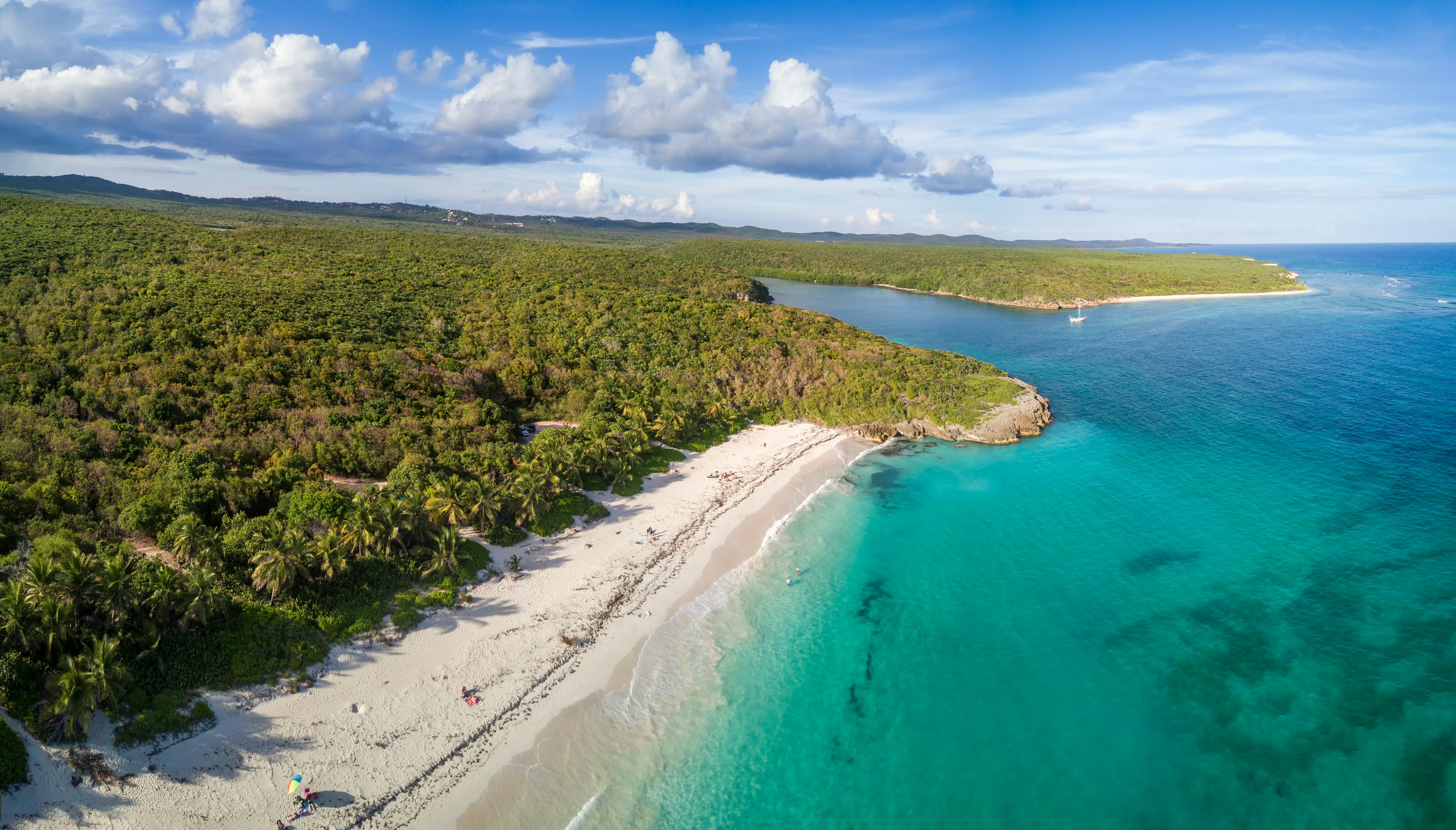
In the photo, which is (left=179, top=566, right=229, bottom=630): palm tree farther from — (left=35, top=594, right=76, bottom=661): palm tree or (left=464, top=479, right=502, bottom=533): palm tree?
(left=464, top=479, right=502, bottom=533): palm tree

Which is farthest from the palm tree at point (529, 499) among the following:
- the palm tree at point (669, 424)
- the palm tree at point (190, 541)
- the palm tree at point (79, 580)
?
the palm tree at point (79, 580)

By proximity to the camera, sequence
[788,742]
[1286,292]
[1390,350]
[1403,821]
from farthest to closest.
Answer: [1286,292] → [1390,350] → [788,742] → [1403,821]

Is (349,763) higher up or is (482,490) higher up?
(482,490)

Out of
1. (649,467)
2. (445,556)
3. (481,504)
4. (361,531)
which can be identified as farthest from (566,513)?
(361,531)

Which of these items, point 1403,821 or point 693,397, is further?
point 693,397

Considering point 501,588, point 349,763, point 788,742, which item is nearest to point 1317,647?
point 788,742

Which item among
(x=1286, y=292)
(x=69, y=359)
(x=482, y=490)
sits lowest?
(x=482, y=490)

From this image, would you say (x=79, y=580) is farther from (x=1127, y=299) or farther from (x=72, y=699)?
(x=1127, y=299)

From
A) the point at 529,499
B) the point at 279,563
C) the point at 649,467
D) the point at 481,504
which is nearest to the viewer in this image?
the point at 279,563

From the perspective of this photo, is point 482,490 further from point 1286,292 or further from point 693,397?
point 1286,292
